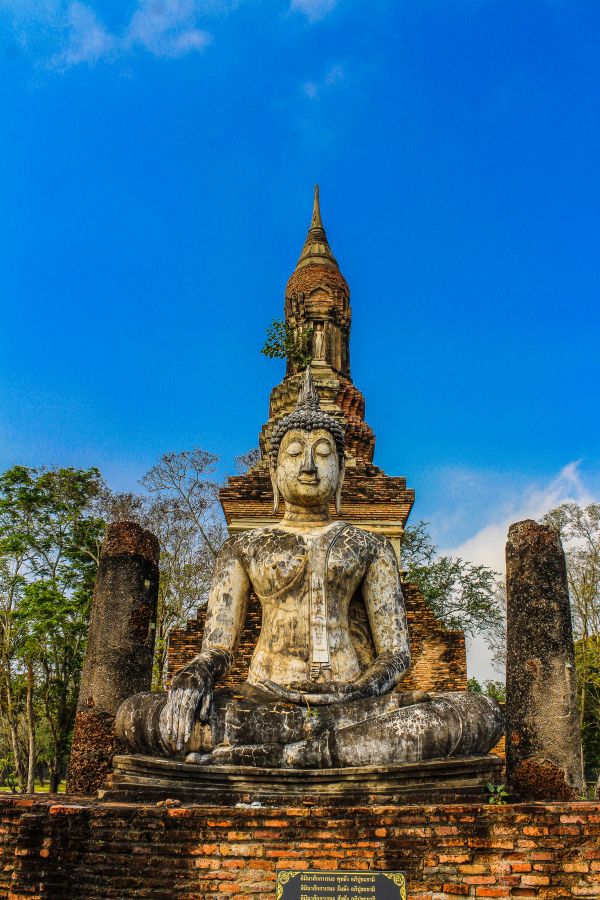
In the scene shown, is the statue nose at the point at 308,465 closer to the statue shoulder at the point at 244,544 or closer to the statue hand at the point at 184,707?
the statue shoulder at the point at 244,544

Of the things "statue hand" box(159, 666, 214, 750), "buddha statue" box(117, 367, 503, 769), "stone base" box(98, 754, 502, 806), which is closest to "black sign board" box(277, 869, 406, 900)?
"stone base" box(98, 754, 502, 806)

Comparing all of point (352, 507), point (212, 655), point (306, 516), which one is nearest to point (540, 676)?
point (306, 516)

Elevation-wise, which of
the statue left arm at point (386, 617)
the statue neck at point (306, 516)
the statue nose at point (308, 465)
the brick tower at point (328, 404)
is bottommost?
the statue left arm at point (386, 617)

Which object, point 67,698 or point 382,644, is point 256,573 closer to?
point 382,644

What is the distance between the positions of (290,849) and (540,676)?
4782 mm

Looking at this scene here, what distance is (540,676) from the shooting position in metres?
8.19

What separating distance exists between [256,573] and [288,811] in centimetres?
237

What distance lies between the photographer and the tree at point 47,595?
20.8 meters

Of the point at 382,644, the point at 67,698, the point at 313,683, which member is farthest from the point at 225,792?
the point at 67,698

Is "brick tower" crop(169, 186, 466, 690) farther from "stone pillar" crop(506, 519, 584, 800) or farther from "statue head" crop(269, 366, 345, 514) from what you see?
"statue head" crop(269, 366, 345, 514)

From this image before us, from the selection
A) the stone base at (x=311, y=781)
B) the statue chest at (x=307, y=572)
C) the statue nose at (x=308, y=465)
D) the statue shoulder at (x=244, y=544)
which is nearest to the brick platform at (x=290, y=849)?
the stone base at (x=311, y=781)

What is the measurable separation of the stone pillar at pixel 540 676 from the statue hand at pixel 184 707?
4.07 m

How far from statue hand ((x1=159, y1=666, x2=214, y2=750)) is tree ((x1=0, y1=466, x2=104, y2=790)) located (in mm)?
15449

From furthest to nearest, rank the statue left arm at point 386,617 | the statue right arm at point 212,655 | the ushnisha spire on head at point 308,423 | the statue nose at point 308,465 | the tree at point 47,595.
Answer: the tree at point 47,595
the ushnisha spire on head at point 308,423
the statue nose at point 308,465
the statue left arm at point 386,617
the statue right arm at point 212,655
